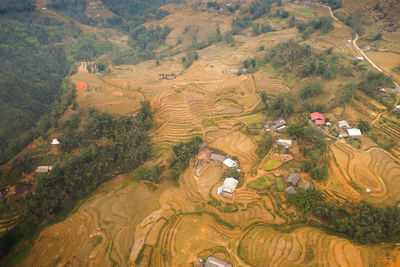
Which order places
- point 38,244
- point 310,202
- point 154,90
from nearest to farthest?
point 310,202, point 38,244, point 154,90

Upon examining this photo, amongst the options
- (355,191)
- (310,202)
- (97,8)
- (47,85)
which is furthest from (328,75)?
(97,8)

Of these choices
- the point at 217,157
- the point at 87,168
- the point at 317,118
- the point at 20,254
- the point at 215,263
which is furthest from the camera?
the point at 317,118

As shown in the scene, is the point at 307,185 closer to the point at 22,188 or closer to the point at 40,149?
the point at 22,188

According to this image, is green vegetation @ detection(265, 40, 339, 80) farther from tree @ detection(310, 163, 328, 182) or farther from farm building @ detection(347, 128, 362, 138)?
tree @ detection(310, 163, 328, 182)

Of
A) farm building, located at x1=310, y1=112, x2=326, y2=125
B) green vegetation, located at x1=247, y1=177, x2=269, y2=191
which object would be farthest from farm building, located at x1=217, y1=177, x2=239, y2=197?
farm building, located at x1=310, y1=112, x2=326, y2=125

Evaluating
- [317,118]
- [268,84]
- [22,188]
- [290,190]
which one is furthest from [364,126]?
[22,188]

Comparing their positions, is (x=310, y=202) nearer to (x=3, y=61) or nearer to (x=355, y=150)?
(x=355, y=150)
